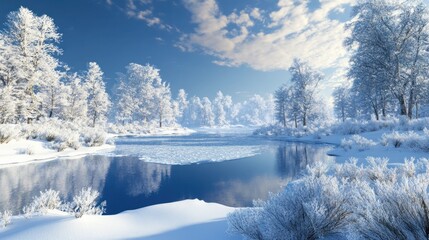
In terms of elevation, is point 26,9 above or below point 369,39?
above

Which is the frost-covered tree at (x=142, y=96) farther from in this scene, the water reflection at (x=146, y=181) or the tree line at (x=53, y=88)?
the water reflection at (x=146, y=181)

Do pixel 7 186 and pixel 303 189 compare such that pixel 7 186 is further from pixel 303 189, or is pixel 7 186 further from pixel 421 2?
pixel 421 2

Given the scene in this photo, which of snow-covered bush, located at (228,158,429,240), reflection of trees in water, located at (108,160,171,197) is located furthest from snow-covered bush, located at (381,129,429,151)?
reflection of trees in water, located at (108,160,171,197)

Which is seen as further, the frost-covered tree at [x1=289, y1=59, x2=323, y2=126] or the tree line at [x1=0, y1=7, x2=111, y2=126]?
the frost-covered tree at [x1=289, y1=59, x2=323, y2=126]

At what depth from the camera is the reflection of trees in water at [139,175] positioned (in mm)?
8208

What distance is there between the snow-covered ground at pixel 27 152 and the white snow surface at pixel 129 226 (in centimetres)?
1012

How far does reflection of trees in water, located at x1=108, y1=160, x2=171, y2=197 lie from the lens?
821cm

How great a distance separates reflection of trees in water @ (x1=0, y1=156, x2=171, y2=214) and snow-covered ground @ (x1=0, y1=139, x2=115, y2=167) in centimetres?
150

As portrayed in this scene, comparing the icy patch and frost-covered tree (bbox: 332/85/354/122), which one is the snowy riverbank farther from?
frost-covered tree (bbox: 332/85/354/122)

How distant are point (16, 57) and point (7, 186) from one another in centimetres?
2016

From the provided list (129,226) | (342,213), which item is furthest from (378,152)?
(129,226)

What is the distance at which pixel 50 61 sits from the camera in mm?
25156

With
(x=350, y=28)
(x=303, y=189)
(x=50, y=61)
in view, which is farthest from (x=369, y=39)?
(x=50, y=61)

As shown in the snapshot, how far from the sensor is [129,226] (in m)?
4.09
